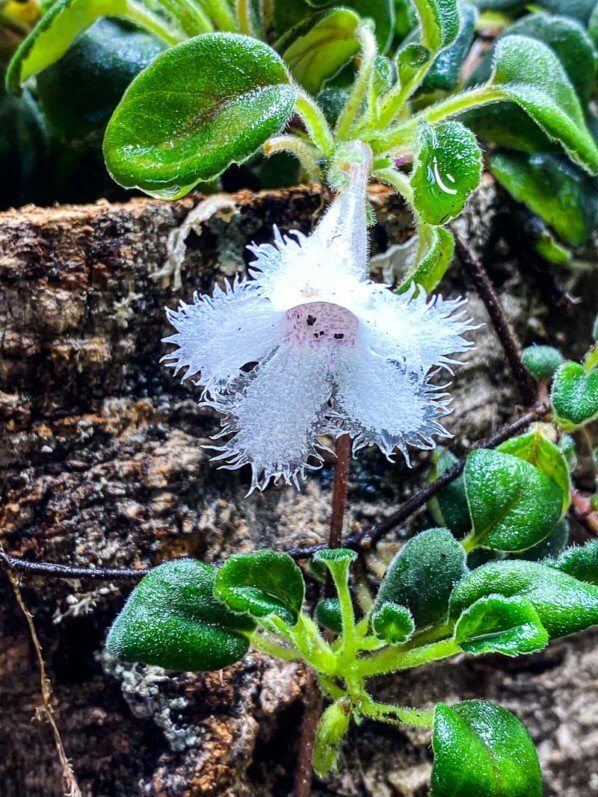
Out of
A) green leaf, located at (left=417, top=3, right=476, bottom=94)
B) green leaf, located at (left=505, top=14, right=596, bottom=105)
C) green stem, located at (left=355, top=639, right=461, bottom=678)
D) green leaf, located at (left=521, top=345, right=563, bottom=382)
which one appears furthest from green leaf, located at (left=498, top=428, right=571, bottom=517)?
green leaf, located at (left=505, top=14, right=596, bottom=105)

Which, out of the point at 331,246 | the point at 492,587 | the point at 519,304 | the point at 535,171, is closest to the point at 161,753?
the point at 492,587

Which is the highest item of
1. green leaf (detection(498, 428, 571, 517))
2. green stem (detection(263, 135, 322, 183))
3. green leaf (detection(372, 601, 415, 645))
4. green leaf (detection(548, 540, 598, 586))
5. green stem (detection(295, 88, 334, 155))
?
green stem (detection(295, 88, 334, 155))

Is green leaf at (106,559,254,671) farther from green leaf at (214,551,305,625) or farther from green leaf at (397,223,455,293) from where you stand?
green leaf at (397,223,455,293)

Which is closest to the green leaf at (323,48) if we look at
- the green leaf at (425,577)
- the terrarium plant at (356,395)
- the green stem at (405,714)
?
the terrarium plant at (356,395)

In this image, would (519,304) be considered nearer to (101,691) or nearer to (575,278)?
(575,278)

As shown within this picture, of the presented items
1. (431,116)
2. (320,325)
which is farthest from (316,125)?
(320,325)

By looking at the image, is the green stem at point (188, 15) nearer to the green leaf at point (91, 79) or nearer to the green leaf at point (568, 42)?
the green leaf at point (91, 79)

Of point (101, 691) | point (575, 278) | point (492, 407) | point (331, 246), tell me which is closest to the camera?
point (331, 246)
